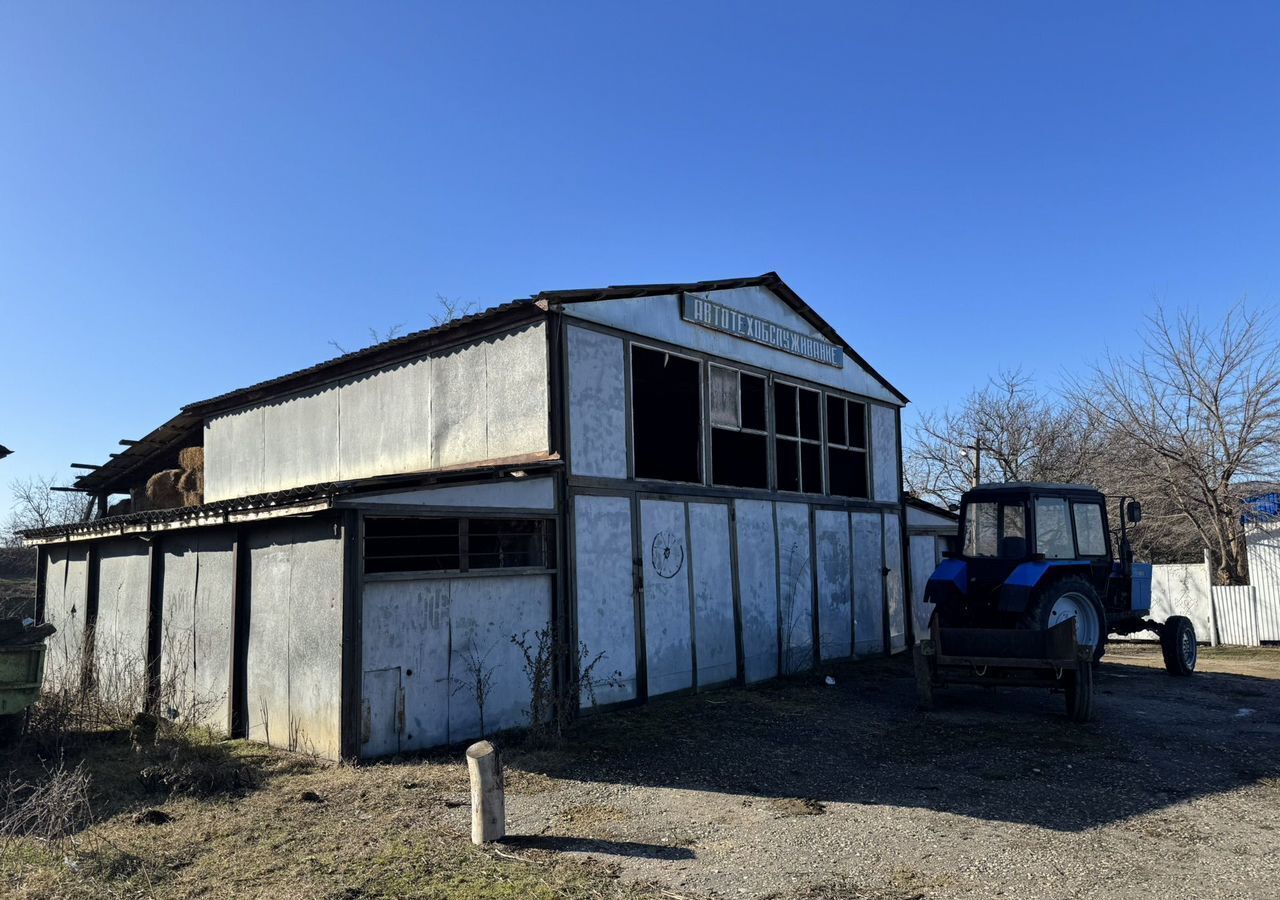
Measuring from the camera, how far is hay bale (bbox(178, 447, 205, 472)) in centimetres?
1867

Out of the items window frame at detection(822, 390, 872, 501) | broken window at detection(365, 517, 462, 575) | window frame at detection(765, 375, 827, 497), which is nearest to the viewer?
broken window at detection(365, 517, 462, 575)

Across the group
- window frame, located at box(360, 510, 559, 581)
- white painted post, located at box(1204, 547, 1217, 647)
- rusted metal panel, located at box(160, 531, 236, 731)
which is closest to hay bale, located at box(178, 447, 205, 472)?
rusted metal panel, located at box(160, 531, 236, 731)

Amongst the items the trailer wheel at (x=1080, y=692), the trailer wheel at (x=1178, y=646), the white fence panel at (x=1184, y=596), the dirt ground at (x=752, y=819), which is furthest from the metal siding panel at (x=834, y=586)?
the white fence panel at (x=1184, y=596)

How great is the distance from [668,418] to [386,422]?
4363mm

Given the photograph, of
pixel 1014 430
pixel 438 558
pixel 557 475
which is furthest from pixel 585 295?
pixel 1014 430

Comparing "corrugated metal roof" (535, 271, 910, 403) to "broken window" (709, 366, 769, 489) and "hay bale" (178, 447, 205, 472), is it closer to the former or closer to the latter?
"broken window" (709, 366, 769, 489)

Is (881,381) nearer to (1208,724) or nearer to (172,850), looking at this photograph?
(1208,724)

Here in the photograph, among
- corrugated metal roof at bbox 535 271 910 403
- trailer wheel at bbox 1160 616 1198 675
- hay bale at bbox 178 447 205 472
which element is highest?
corrugated metal roof at bbox 535 271 910 403

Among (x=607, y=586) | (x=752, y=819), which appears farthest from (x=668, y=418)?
(x=752, y=819)

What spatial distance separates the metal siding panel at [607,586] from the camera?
36.4 ft

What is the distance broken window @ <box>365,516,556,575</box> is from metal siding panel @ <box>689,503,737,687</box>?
9.37 ft

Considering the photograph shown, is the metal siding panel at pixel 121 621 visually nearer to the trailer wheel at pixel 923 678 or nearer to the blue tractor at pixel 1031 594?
the trailer wheel at pixel 923 678

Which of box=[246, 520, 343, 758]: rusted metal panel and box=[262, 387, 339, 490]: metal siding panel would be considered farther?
box=[262, 387, 339, 490]: metal siding panel

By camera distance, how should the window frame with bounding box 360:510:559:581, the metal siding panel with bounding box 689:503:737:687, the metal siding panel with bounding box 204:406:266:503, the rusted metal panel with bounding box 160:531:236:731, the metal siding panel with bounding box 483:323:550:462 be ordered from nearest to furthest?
1. the window frame with bounding box 360:510:559:581
2. the rusted metal panel with bounding box 160:531:236:731
3. the metal siding panel with bounding box 483:323:550:462
4. the metal siding panel with bounding box 689:503:737:687
5. the metal siding panel with bounding box 204:406:266:503
